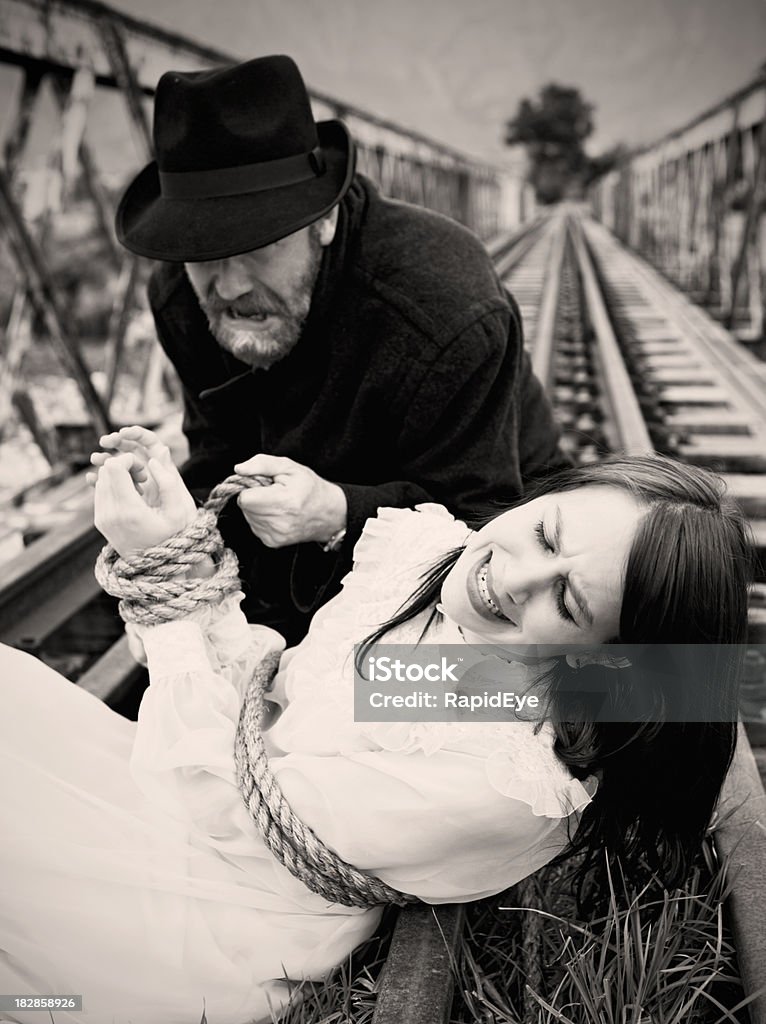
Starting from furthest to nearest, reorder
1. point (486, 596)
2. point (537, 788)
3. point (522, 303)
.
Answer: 1. point (522, 303)
2. point (486, 596)
3. point (537, 788)

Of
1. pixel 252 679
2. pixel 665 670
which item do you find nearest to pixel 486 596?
pixel 665 670

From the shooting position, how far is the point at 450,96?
337 centimetres

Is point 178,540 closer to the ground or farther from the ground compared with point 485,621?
farther from the ground

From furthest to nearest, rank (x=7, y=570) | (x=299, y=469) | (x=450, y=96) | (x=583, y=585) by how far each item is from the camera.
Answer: (x=450, y=96), (x=7, y=570), (x=299, y=469), (x=583, y=585)

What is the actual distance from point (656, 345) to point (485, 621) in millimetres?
3906

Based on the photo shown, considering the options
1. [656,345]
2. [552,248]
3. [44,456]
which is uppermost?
[552,248]

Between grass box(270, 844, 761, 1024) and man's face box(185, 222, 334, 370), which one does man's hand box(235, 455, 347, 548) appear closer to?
man's face box(185, 222, 334, 370)

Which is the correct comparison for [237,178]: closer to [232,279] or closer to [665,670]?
[232,279]

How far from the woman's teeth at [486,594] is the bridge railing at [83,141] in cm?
262

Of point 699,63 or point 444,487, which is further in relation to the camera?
point 699,63

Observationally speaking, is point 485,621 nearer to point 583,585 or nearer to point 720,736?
point 583,585

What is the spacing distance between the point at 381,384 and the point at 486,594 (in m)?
0.92

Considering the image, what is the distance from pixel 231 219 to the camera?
1.87m

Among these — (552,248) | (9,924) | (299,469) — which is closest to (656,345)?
(552,248)
